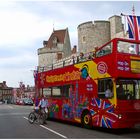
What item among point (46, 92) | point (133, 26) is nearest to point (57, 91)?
point (46, 92)

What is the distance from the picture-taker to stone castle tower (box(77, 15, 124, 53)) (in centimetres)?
6469

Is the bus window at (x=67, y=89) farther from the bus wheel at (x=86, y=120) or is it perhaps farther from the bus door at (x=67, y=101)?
the bus wheel at (x=86, y=120)

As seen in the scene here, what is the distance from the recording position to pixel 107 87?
16156 millimetres

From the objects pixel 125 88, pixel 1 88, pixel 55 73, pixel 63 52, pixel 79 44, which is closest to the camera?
pixel 125 88

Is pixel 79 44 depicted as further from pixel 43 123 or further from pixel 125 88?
pixel 125 88

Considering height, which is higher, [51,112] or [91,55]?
[91,55]

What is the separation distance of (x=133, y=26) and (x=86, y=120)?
6623mm

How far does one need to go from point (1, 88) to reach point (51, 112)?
16786 centimetres

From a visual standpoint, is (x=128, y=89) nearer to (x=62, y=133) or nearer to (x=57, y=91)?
(x=62, y=133)

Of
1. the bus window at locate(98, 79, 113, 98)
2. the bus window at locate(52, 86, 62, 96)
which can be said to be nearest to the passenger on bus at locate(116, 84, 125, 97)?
the bus window at locate(98, 79, 113, 98)

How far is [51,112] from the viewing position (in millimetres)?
23188

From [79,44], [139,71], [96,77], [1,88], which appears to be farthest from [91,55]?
[1,88]

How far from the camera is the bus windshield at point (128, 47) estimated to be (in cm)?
1622

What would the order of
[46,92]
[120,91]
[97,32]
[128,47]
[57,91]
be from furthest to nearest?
[97,32], [46,92], [57,91], [128,47], [120,91]
